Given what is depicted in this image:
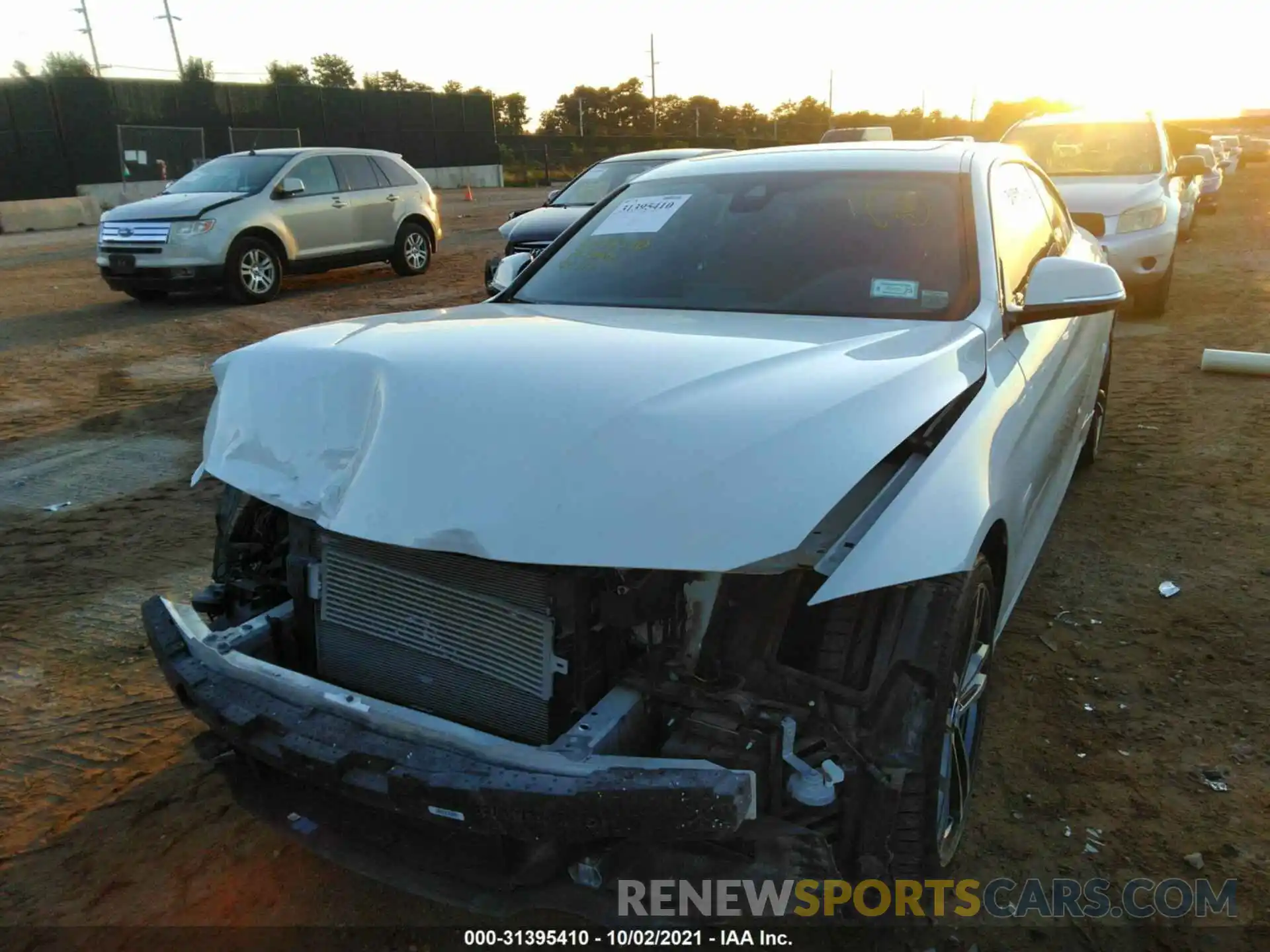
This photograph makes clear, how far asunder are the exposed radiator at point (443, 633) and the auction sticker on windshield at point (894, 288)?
156cm

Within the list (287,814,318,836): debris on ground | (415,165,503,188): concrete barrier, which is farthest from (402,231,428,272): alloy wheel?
(415,165,503,188): concrete barrier

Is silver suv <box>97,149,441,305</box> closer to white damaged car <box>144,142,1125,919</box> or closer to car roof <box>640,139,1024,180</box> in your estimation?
car roof <box>640,139,1024,180</box>

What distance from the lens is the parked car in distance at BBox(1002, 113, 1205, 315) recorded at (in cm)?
916

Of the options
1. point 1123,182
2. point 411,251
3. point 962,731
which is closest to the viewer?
point 962,731

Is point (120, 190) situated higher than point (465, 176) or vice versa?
point (120, 190)

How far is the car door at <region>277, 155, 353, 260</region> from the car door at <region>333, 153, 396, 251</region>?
5.9 inches

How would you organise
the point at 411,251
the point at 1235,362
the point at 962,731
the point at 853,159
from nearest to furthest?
the point at 962,731, the point at 853,159, the point at 1235,362, the point at 411,251

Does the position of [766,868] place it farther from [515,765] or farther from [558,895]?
[515,765]

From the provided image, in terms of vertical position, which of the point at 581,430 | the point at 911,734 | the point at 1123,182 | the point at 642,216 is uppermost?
the point at 642,216

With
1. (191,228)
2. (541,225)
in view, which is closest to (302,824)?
(541,225)

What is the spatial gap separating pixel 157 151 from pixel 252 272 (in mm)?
20166

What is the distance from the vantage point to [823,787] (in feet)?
6.40

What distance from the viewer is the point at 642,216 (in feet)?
11.8

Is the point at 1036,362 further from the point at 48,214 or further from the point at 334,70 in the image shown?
the point at 334,70
